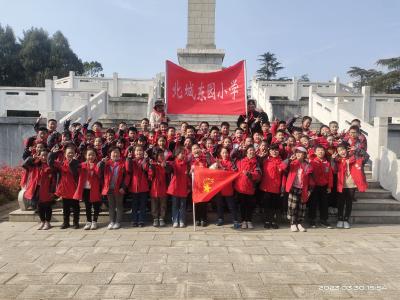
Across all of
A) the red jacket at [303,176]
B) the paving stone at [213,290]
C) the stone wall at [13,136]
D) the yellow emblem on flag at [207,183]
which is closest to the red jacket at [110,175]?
the yellow emblem on flag at [207,183]

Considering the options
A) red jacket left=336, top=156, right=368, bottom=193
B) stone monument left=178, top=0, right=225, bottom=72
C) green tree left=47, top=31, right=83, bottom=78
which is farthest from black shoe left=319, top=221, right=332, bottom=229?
green tree left=47, top=31, right=83, bottom=78

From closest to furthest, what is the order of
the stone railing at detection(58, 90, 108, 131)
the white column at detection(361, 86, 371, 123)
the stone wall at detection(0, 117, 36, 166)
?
1. the stone railing at detection(58, 90, 108, 131)
2. the stone wall at detection(0, 117, 36, 166)
3. the white column at detection(361, 86, 371, 123)

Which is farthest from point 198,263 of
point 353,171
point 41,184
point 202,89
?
point 202,89

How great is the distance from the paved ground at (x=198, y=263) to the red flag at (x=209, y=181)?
636 millimetres

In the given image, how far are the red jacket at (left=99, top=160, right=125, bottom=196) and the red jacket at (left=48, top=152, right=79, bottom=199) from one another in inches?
17.8

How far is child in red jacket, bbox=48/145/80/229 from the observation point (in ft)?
19.5

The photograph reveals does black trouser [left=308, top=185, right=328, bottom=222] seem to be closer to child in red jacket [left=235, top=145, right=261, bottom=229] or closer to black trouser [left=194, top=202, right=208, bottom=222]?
child in red jacket [left=235, top=145, right=261, bottom=229]

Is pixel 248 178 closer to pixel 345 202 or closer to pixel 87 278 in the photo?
pixel 345 202

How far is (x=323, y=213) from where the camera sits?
246 inches

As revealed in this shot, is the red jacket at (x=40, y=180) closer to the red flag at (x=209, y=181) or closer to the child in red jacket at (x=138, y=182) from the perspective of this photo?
the child in red jacket at (x=138, y=182)

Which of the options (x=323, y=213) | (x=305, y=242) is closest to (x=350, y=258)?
(x=305, y=242)

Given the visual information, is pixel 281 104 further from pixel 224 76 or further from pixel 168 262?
pixel 168 262

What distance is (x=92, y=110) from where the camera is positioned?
1112 cm

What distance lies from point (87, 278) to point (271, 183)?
11.1ft
